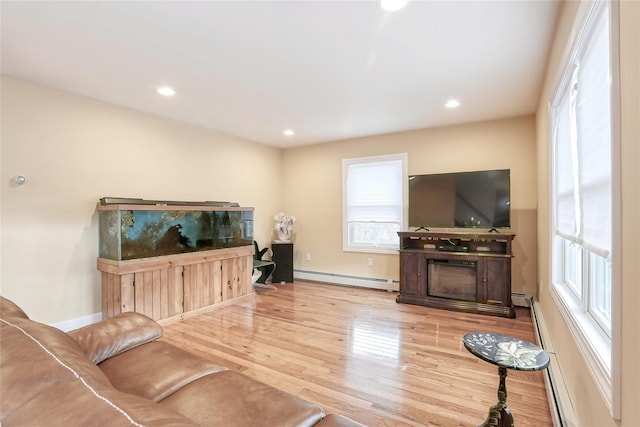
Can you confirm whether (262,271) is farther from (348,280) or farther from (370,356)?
(370,356)

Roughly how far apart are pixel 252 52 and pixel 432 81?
169 centimetres

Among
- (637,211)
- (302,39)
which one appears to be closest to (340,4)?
(302,39)

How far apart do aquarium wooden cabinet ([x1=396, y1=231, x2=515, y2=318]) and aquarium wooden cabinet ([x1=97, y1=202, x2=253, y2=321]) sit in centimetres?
233

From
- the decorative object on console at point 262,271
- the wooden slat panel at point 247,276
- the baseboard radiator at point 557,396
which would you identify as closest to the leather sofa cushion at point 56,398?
the baseboard radiator at point 557,396

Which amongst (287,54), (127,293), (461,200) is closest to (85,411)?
(287,54)

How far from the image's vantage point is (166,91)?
317 cm

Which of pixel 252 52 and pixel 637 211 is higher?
pixel 252 52

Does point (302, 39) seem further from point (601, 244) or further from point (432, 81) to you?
point (601, 244)

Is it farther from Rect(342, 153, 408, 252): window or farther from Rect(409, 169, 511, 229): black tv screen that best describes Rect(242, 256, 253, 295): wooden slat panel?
Rect(409, 169, 511, 229): black tv screen

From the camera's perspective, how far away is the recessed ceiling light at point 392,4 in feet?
5.99

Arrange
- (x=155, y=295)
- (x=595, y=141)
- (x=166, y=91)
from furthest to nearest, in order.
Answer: (x=155, y=295) → (x=166, y=91) → (x=595, y=141)

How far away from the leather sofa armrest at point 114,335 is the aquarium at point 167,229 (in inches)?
65.2

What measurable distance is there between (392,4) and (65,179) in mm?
3475

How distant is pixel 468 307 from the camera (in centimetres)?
378
